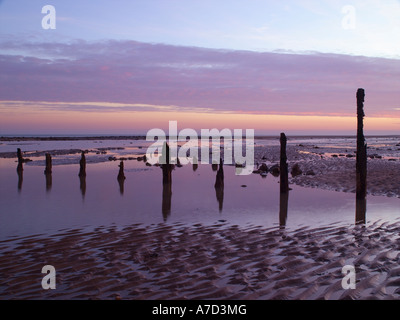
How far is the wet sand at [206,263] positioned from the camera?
227 inches

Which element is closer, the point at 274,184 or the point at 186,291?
the point at 186,291

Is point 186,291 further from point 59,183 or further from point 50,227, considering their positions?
point 59,183

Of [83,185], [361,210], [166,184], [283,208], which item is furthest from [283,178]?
[83,185]

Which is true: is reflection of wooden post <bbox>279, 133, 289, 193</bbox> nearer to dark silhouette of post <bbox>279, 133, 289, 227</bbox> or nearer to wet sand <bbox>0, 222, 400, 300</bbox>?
dark silhouette of post <bbox>279, 133, 289, 227</bbox>

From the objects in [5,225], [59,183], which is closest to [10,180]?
[59,183]

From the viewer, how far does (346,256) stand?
23.9 feet

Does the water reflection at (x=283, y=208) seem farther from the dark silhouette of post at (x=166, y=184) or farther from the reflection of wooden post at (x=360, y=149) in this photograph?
the dark silhouette of post at (x=166, y=184)

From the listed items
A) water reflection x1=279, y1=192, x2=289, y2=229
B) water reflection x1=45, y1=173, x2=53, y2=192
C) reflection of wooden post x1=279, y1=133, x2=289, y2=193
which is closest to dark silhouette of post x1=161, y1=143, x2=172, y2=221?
water reflection x1=279, y1=192, x2=289, y2=229

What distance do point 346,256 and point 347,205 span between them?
22.5ft

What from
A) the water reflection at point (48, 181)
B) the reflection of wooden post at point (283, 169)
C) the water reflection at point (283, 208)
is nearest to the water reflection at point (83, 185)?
the water reflection at point (48, 181)

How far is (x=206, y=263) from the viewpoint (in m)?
7.07

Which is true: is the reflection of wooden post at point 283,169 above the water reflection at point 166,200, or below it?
above

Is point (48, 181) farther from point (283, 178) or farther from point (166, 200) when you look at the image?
point (283, 178)

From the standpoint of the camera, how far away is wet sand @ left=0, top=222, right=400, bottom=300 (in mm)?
5773
